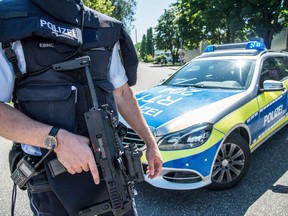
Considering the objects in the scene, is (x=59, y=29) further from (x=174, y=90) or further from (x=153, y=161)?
(x=174, y=90)

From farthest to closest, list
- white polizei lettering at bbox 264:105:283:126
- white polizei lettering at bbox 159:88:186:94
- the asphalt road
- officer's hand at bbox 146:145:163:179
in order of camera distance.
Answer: white polizei lettering at bbox 159:88:186:94 < white polizei lettering at bbox 264:105:283:126 < the asphalt road < officer's hand at bbox 146:145:163:179

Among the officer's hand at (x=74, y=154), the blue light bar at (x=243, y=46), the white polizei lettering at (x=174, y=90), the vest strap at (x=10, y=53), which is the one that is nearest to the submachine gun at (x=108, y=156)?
the officer's hand at (x=74, y=154)

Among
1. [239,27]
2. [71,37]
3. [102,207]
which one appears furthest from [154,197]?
[239,27]

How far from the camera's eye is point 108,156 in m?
1.10

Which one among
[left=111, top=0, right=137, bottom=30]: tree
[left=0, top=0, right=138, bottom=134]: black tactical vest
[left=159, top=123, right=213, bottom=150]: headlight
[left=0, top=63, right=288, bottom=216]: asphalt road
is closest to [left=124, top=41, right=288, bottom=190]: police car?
[left=159, top=123, right=213, bottom=150]: headlight

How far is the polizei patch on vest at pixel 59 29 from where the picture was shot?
1.12m

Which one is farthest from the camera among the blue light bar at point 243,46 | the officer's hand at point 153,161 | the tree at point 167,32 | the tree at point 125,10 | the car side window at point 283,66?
the tree at point 167,32

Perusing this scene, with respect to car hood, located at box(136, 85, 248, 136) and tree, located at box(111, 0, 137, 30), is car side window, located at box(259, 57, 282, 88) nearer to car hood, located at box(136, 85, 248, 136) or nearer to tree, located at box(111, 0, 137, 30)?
car hood, located at box(136, 85, 248, 136)

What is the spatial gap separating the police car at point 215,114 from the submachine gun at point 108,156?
1523 mm

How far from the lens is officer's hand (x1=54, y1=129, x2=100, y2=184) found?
41.3 inches

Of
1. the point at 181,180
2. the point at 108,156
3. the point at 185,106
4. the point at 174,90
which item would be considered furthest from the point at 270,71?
the point at 108,156

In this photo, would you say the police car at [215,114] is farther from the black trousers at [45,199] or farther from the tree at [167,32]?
the tree at [167,32]

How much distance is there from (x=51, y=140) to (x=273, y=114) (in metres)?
3.42

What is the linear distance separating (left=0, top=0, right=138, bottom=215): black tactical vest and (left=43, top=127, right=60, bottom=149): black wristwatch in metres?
0.09
